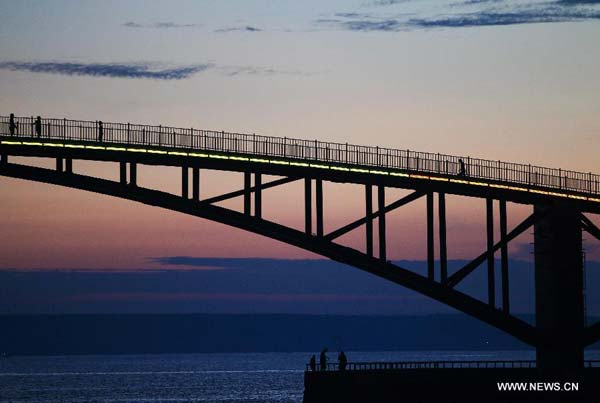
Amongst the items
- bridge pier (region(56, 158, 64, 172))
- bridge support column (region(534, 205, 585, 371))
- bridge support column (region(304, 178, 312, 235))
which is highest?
bridge pier (region(56, 158, 64, 172))

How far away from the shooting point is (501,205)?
7588 centimetres

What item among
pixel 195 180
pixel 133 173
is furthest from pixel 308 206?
pixel 133 173

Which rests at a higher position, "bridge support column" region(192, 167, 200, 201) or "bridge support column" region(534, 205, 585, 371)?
"bridge support column" region(192, 167, 200, 201)

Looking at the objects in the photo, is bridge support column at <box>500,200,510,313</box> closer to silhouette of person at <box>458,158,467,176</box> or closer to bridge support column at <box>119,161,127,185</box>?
silhouette of person at <box>458,158,467,176</box>

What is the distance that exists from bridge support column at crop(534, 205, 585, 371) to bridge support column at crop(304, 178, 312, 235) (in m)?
15.4

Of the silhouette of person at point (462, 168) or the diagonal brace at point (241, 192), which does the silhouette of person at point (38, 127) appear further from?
the silhouette of person at point (462, 168)

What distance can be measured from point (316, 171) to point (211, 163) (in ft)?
20.5

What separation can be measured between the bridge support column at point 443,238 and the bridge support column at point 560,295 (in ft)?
22.1

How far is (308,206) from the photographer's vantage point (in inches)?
2677

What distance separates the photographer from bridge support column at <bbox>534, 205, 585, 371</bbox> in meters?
74.9

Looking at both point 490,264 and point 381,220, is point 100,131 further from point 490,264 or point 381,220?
point 490,264

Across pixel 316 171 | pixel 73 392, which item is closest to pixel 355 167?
pixel 316 171

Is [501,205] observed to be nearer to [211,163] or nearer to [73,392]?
[211,163]

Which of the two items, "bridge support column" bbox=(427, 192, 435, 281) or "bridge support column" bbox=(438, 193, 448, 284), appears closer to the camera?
"bridge support column" bbox=(438, 193, 448, 284)
